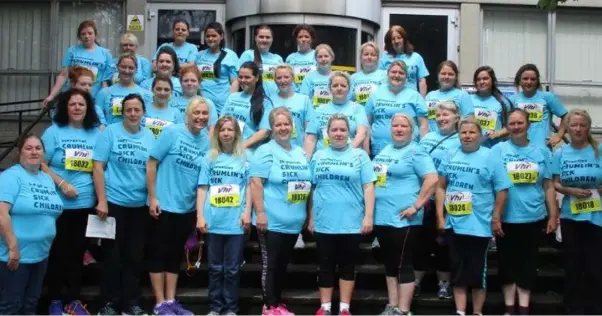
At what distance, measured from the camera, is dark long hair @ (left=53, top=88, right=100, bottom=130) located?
783 centimetres

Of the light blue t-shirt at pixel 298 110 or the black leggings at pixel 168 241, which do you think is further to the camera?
the light blue t-shirt at pixel 298 110

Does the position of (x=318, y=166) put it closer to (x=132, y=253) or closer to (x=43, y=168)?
(x=132, y=253)

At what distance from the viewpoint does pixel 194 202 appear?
7.79 meters

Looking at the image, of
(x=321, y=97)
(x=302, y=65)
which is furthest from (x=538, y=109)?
(x=302, y=65)

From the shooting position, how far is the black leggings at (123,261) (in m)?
7.63

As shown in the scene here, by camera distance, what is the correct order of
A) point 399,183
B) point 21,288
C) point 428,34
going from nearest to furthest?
1. point 21,288
2. point 399,183
3. point 428,34

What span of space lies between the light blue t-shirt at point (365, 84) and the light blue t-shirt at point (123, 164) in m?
2.43

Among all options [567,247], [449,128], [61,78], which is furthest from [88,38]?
[567,247]

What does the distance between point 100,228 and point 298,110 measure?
7.32 feet

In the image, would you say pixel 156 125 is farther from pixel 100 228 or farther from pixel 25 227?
pixel 25 227

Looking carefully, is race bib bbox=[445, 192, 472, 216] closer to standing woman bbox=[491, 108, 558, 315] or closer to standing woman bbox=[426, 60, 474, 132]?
standing woman bbox=[491, 108, 558, 315]

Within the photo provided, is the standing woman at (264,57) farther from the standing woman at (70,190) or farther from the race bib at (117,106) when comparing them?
the standing woman at (70,190)

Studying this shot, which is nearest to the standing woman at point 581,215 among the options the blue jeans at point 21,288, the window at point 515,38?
the blue jeans at point 21,288

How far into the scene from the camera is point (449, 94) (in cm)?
900
